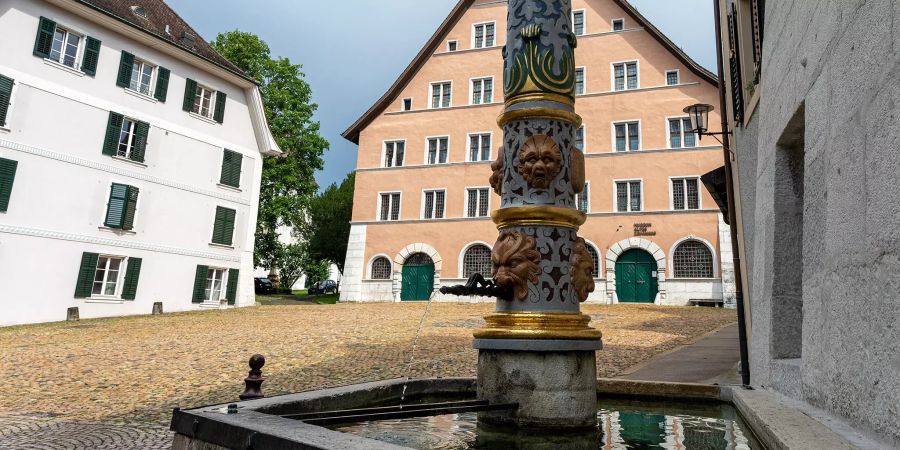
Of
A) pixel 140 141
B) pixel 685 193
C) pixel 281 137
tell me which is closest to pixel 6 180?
pixel 140 141

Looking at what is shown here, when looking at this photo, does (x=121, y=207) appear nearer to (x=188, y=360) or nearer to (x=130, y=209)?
(x=130, y=209)

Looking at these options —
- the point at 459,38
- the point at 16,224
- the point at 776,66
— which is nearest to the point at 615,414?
the point at 776,66

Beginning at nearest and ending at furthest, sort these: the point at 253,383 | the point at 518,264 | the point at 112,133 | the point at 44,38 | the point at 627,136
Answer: the point at 253,383
the point at 518,264
the point at 44,38
the point at 112,133
the point at 627,136

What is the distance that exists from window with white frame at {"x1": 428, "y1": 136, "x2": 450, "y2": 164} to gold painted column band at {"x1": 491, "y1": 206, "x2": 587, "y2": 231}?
2856cm

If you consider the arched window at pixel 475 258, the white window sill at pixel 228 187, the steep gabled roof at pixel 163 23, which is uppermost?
the steep gabled roof at pixel 163 23

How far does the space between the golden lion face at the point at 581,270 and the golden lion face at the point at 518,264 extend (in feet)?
0.80

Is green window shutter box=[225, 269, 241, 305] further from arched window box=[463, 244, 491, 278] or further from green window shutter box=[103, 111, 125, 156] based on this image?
arched window box=[463, 244, 491, 278]

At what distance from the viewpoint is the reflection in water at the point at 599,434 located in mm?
2689

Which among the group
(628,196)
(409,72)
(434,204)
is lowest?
(434,204)

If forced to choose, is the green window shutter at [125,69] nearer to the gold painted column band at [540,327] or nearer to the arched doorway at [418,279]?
the arched doorway at [418,279]

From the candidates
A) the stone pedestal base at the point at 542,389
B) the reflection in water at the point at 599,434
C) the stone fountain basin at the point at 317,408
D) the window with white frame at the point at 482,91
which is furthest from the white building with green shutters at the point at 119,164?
the stone pedestal base at the point at 542,389

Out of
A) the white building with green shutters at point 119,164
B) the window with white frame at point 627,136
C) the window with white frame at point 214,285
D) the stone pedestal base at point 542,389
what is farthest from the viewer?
the window with white frame at point 627,136

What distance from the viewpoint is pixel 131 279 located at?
20.3 metres

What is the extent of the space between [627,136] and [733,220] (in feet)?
72.5
